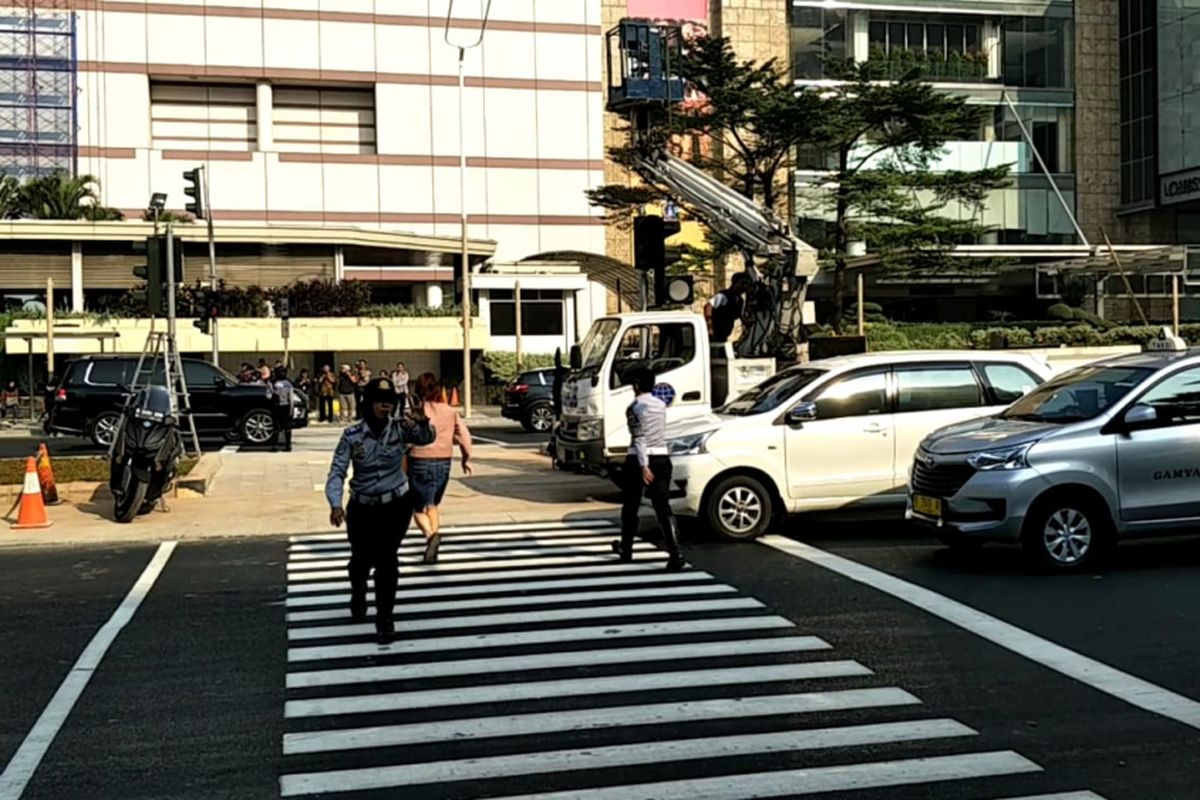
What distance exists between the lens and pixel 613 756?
18.2ft

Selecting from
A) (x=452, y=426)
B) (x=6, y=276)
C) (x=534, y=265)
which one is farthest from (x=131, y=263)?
(x=452, y=426)

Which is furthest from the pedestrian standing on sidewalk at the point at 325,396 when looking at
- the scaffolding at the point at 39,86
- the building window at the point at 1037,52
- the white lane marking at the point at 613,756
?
the building window at the point at 1037,52

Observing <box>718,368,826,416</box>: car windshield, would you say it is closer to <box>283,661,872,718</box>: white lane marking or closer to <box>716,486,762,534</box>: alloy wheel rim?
<box>716,486,762,534</box>: alloy wheel rim

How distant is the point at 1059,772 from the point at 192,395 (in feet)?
72.1

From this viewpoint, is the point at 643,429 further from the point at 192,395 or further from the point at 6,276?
the point at 6,276

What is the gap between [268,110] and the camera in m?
48.4

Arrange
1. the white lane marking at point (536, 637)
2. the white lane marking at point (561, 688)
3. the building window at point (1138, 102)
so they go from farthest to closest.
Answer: the building window at point (1138, 102)
the white lane marking at point (536, 637)
the white lane marking at point (561, 688)

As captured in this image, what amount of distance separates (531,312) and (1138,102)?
3025cm

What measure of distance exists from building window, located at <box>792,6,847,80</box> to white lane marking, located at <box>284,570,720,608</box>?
44.2 meters

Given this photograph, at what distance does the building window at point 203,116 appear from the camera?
158ft

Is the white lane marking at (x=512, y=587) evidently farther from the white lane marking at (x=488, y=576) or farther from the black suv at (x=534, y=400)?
the black suv at (x=534, y=400)

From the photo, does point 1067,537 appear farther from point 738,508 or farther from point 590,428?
point 590,428

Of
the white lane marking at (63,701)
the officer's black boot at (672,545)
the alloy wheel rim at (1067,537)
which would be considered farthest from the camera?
the officer's black boot at (672,545)

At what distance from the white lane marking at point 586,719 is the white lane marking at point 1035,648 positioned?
1.14 metres
